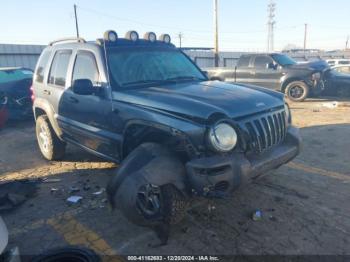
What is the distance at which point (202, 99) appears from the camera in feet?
11.4

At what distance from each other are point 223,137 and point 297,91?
9.53 meters

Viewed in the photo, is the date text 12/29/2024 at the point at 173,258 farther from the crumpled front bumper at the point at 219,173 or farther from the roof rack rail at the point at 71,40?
the roof rack rail at the point at 71,40

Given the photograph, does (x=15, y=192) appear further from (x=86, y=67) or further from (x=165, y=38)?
(x=165, y=38)

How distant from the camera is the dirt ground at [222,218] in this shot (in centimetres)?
315

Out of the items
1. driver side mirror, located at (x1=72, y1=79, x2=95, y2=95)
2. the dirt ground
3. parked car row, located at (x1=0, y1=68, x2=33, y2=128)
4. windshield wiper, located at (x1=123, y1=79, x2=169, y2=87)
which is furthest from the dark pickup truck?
driver side mirror, located at (x1=72, y1=79, x2=95, y2=95)

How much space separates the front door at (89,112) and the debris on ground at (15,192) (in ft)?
3.02

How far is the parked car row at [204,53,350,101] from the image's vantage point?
11234 mm

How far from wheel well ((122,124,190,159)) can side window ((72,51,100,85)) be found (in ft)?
2.99

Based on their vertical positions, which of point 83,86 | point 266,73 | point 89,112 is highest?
point 83,86

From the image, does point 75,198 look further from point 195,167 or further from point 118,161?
point 195,167

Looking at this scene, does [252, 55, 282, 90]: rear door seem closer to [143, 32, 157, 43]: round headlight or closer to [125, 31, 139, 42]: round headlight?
[143, 32, 157, 43]: round headlight

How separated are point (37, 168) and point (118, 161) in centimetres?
237

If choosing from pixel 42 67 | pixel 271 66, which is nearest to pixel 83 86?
pixel 42 67

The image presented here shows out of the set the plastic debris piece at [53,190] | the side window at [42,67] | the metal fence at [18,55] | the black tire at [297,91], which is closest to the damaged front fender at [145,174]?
the plastic debris piece at [53,190]
